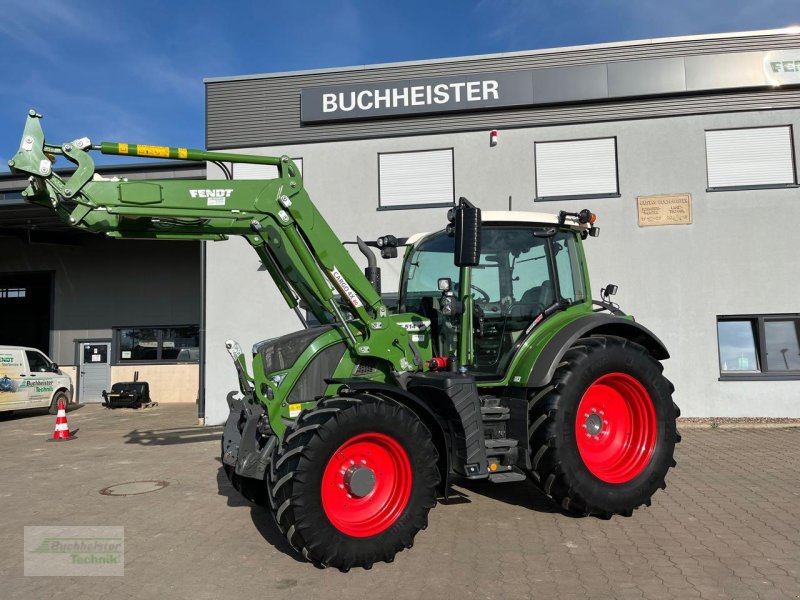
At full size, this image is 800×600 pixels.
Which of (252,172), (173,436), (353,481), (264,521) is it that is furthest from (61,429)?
(353,481)

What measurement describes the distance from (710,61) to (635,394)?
8137 millimetres

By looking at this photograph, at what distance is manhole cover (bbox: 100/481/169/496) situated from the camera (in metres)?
6.55

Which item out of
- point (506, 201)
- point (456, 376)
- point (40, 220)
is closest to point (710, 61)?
point (506, 201)

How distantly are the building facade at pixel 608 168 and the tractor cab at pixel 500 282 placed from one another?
191 inches

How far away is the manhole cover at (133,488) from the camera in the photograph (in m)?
6.55

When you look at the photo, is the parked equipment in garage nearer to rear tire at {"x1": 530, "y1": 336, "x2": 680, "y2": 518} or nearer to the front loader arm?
the front loader arm

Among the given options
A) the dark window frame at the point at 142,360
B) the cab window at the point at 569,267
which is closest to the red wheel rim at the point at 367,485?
the cab window at the point at 569,267

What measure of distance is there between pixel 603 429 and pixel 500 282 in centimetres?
165

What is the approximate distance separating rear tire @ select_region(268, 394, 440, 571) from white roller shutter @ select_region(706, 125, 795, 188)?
9212mm

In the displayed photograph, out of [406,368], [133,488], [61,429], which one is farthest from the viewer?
[61,429]

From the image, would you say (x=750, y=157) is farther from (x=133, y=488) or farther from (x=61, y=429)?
(x=61, y=429)

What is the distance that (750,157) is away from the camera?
10734 millimetres

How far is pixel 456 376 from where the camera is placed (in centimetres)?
471

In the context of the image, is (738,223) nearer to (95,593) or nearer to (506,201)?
(506,201)
